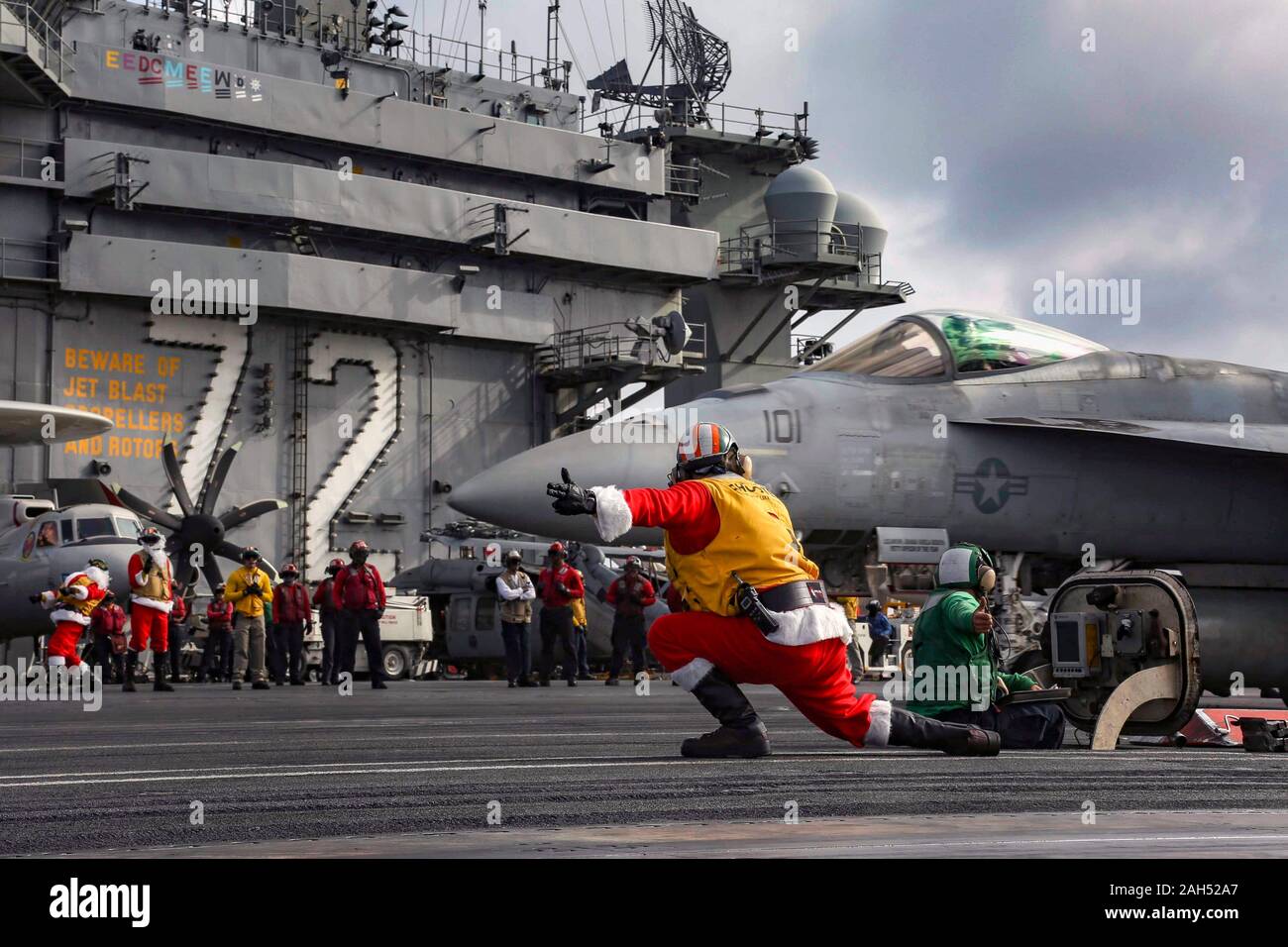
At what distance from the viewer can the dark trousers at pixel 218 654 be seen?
2727 centimetres

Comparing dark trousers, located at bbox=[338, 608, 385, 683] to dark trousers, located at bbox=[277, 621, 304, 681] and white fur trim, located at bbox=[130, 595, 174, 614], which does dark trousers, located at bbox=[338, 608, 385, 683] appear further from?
white fur trim, located at bbox=[130, 595, 174, 614]

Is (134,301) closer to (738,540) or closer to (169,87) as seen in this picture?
(169,87)

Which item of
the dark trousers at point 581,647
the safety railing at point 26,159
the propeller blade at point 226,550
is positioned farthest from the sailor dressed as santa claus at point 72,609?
the safety railing at point 26,159

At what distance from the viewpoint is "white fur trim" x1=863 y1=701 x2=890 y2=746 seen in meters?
7.30

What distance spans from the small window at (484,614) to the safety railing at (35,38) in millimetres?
18182

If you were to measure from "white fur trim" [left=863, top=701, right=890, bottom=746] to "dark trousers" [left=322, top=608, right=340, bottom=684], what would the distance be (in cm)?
1462

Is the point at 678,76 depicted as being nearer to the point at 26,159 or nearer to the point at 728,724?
the point at 26,159

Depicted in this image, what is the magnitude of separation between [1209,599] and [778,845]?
8627mm

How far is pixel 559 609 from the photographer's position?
21.9 metres

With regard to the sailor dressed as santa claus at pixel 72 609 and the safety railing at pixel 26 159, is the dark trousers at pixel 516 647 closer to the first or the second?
the sailor dressed as santa claus at pixel 72 609

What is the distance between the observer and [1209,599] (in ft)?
38.1

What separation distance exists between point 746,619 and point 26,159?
37.0 meters

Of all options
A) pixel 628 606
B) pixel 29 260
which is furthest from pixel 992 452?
pixel 29 260

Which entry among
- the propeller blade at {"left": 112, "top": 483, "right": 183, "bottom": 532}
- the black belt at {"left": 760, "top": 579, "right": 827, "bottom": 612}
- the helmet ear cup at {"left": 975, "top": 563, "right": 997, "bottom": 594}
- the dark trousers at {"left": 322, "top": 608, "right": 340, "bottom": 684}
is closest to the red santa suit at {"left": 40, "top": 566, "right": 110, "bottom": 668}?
the dark trousers at {"left": 322, "top": 608, "right": 340, "bottom": 684}
